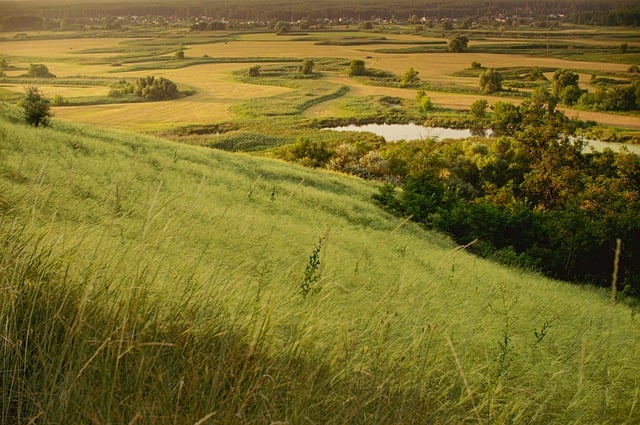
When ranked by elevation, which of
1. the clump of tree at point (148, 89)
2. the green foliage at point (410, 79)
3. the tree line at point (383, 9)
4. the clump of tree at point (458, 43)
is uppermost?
the tree line at point (383, 9)

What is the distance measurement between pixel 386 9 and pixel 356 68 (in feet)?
A: 47.2

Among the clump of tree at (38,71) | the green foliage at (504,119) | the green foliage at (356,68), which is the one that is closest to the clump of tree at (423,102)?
the green foliage at (504,119)

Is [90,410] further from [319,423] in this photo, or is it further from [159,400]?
[319,423]

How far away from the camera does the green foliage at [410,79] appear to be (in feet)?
125

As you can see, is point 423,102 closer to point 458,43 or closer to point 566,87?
point 566,87

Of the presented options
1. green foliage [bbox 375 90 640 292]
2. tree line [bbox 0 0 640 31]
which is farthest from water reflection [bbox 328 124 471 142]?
tree line [bbox 0 0 640 31]

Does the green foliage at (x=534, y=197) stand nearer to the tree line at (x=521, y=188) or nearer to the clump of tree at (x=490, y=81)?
the tree line at (x=521, y=188)

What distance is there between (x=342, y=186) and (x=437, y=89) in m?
21.9

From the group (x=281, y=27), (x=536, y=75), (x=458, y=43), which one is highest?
(x=281, y=27)

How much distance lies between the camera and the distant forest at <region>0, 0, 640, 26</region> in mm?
41500

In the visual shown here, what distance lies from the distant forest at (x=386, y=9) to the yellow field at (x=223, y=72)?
2.57 metres

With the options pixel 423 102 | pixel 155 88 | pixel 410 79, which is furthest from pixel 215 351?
pixel 410 79

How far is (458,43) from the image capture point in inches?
1674

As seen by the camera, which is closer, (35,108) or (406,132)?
(35,108)
